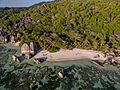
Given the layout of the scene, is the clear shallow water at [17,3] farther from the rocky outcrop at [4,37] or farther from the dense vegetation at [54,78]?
the dense vegetation at [54,78]

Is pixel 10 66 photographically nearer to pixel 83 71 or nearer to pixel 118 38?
pixel 83 71

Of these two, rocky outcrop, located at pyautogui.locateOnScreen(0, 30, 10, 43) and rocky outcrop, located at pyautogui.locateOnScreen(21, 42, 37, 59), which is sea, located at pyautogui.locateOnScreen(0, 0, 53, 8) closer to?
rocky outcrop, located at pyautogui.locateOnScreen(0, 30, 10, 43)

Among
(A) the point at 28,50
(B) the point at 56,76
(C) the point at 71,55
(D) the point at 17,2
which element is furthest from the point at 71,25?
(D) the point at 17,2

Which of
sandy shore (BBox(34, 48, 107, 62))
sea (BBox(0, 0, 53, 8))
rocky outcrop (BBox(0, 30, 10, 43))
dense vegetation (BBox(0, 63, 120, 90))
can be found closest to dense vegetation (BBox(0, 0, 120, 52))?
sandy shore (BBox(34, 48, 107, 62))

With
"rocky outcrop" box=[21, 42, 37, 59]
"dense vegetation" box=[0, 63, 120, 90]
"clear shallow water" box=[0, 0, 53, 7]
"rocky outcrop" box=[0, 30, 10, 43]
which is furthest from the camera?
"clear shallow water" box=[0, 0, 53, 7]

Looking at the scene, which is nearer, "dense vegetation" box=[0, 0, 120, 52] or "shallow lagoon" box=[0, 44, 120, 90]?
"shallow lagoon" box=[0, 44, 120, 90]

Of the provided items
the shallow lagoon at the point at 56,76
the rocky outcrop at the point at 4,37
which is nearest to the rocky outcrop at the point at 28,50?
the shallow lagoon at the point at 56,76

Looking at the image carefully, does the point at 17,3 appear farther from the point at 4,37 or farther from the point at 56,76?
the point at 56,76
